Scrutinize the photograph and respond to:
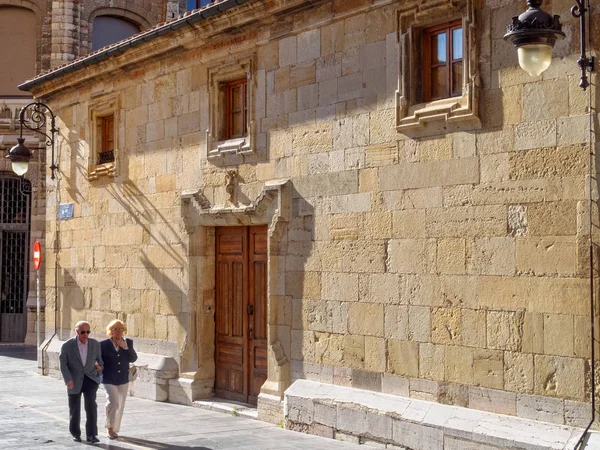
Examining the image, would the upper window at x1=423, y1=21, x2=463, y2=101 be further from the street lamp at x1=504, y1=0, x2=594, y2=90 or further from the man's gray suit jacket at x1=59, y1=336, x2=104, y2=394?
the man's gray suit jacket at x1=59, y1=336, x2=104, y2=394

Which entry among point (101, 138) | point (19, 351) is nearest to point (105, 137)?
point (101, 138)

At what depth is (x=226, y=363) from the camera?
13094 millimetres

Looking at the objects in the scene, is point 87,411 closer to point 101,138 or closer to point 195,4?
point 101,138

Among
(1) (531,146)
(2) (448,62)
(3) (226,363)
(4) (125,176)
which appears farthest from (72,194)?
(1) (531,146)

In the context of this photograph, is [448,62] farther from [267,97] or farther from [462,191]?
[267,97]

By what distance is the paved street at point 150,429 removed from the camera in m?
10.4

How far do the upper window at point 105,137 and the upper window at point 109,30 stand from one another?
817 cm

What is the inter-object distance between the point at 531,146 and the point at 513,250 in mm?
956

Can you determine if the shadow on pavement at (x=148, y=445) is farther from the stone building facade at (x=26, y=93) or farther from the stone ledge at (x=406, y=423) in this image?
the stone building facade at (x=26, y=93)

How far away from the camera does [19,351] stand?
21.7 metres

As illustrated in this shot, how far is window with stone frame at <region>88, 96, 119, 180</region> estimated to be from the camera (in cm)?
1581

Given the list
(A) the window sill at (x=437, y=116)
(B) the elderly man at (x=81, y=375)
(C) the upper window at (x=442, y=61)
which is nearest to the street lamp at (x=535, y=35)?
(A) the window sill at (x=437, y=116)

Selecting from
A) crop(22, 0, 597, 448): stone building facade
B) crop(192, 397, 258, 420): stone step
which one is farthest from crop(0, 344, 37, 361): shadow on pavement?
crop(192, 397, 258, 420): stone step

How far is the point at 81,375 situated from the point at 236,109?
4143 mm
